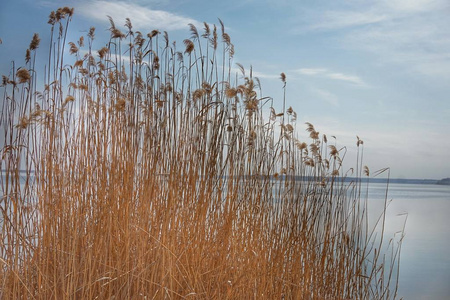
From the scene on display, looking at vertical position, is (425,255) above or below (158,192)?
below

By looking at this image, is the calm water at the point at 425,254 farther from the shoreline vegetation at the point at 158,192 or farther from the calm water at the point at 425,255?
the shoreline vegetation at the point at 158,192

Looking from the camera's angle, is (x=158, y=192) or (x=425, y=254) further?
(x=425, y=254)

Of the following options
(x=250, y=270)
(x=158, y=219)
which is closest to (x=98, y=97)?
(x=158, y=219)

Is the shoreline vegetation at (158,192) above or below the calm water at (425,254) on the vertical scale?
above

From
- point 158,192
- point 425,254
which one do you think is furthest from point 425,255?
point 158,192

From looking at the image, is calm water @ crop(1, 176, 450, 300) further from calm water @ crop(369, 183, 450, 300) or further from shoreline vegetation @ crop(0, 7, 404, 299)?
shoreline vegetation @ crop(0, 7, 404, 299)

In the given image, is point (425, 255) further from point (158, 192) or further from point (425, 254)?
point (158, 192)

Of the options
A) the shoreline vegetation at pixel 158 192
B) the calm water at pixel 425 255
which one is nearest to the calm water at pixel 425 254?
the calm water at pixel 425 255

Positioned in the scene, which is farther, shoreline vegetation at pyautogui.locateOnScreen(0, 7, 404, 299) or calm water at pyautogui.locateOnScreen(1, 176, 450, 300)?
calm water at pyautogui.locateOnScreen(1, 176, 450, 300)

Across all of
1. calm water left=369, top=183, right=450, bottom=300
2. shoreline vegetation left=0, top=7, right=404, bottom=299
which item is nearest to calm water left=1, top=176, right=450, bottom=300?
calm water left=369, top=183, right=450, bottom=300

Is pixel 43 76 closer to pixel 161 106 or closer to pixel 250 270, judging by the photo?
pixel 161 106

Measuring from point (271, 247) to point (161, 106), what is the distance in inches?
42.0

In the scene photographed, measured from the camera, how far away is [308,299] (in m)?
2.79

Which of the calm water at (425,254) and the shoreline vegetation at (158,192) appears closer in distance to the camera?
the shoreline vegetation at (158,192)
